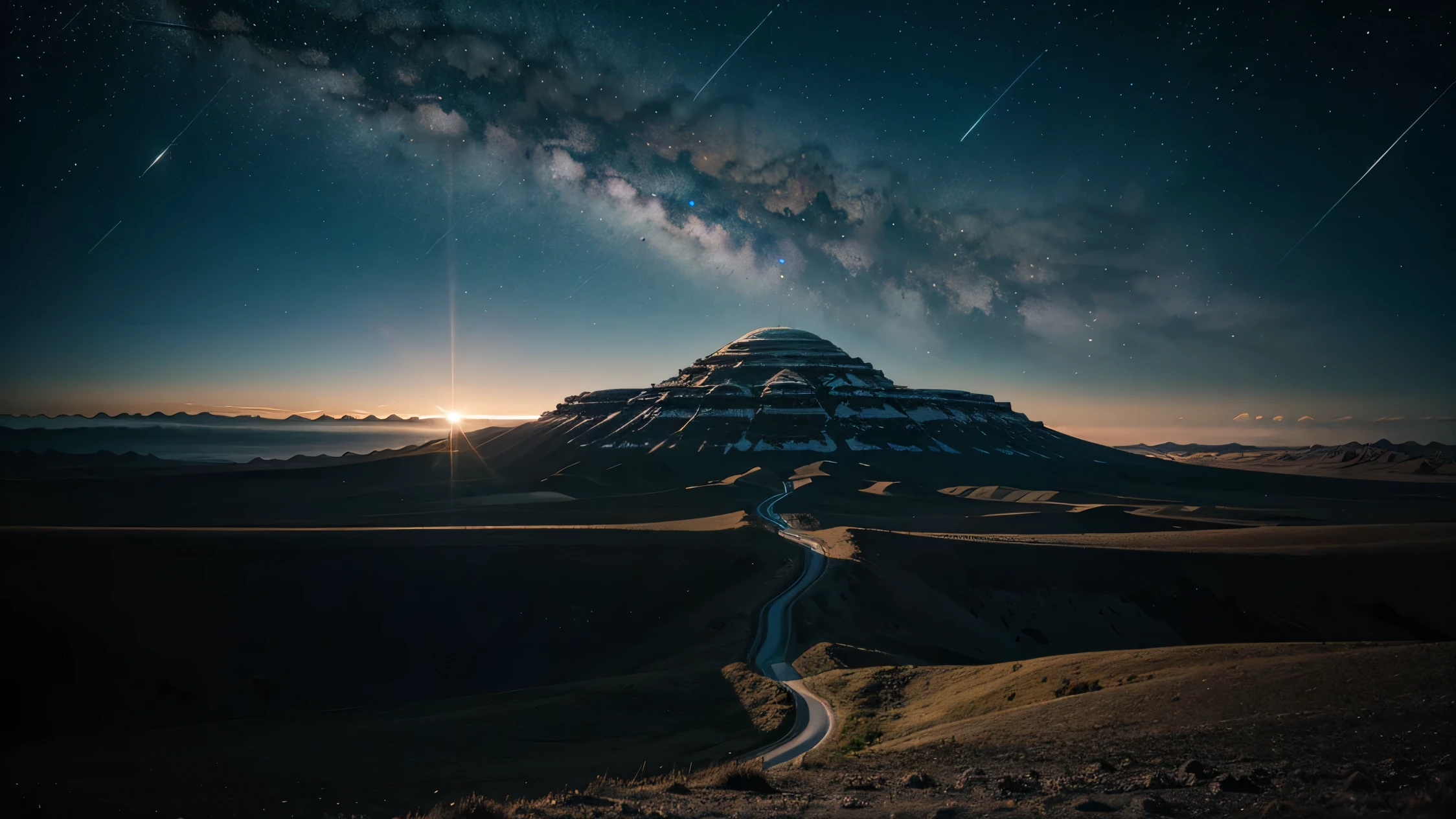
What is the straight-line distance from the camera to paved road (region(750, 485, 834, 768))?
72.1 feet

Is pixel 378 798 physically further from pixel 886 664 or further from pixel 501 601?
pixel 501 601

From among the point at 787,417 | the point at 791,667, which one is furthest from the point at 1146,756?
the point at 787,417

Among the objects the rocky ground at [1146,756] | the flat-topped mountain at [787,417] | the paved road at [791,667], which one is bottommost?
the paved road at [791,667]

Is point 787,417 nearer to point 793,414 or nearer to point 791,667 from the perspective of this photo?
point 793,414

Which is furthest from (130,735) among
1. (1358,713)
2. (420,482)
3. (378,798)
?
(420,482)

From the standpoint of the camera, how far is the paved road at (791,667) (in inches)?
865

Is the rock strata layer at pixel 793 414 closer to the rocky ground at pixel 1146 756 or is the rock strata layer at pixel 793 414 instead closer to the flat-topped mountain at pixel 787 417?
the flat-topped mountain at pixel 787 417

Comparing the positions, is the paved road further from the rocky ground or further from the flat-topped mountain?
the flat-topped mountain

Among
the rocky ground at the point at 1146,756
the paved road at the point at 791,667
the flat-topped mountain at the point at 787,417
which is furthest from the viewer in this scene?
the flat-topped mountain at the point at 787,417

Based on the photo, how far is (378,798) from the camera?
1862 cm

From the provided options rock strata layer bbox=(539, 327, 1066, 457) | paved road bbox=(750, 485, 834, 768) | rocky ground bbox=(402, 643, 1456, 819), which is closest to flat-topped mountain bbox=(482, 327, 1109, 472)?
rock strata layer bbox=(539, 327, 1066, 457)

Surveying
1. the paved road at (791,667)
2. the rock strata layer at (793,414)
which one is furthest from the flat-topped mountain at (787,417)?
the paved road at (791,667)

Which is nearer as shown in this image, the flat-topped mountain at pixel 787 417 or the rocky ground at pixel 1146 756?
the rocky ground at pixel 1146 756

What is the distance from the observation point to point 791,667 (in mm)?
32281
